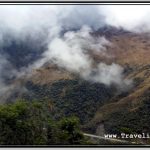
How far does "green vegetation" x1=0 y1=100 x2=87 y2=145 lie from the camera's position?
3.44 m

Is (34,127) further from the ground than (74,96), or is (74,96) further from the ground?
(74,96)

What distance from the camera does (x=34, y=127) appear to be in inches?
139

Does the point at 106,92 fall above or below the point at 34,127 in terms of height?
above

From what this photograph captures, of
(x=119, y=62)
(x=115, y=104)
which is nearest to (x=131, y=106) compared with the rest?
(x=115, y=104)

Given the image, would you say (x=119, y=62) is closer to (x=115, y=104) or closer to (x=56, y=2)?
(x=115, y=104)

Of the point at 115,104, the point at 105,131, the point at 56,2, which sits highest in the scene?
the point at 56,2

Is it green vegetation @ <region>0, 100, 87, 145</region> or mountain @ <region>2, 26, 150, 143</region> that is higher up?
mountain @ <region>2, 26, 150, 143</region>

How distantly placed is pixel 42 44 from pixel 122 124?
3.06 feet

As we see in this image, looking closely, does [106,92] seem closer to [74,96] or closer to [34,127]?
[74,96]

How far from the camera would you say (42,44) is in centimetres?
363

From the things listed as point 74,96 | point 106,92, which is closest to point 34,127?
point 74,96

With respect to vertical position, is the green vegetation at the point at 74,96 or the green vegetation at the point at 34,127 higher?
the green vegetation at the point at 74,96

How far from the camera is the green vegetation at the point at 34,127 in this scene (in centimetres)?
344

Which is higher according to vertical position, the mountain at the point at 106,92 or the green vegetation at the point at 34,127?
the mountain at the point at 106,92
